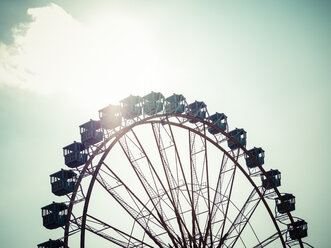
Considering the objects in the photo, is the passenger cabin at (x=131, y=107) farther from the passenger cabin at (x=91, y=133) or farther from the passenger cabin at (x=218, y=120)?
the passenger cabin at (x=218, y=120)

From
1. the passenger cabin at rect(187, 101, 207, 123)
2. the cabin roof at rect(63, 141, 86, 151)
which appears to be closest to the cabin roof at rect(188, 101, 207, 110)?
the passenger cabin at rect(187, 101, 207, 123)

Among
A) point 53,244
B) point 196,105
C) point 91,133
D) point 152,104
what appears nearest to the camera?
point 53,244

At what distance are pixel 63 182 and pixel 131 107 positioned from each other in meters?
5.50

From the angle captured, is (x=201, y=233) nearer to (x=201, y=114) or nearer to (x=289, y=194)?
(x=201, y=114)

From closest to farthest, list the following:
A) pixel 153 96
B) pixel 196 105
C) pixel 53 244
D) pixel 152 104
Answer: pixel 53 244
pixel 152 104
pixel 153 96
pixel 196 105

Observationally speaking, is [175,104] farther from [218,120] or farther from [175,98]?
[218,120]

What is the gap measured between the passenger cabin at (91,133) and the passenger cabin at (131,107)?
1.65m

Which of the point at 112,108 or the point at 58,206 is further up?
the point at 112,108

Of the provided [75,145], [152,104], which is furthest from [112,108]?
[75,145]

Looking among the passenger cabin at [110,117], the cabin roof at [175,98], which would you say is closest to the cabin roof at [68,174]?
the passenger cabin at [110,117]

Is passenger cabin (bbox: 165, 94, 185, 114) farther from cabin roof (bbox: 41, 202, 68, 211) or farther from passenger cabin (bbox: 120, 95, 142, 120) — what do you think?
cabin roof (bbox: 41, 202, 68, 211)

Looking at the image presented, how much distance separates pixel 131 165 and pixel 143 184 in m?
1.27

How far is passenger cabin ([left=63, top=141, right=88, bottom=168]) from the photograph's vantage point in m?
21.0

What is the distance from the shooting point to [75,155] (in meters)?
21.0
